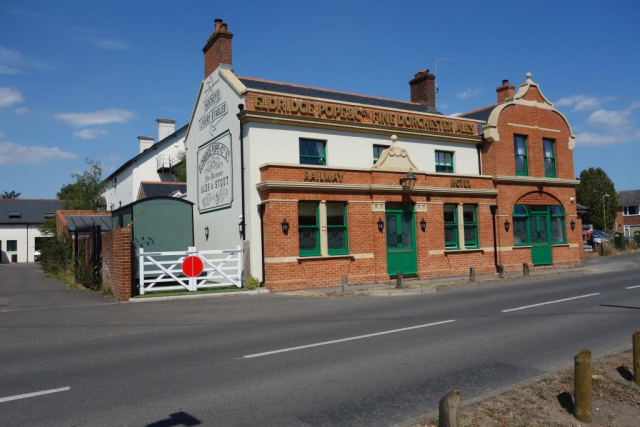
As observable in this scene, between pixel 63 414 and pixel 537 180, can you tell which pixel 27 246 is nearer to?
pixel 537 180

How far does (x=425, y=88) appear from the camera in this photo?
2881 centimetres

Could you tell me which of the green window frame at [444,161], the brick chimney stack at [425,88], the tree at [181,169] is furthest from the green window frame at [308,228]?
the tree at [181,169]

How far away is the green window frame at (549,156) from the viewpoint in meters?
26.3

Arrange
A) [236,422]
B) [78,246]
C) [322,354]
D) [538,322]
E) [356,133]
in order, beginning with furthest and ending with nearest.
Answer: [78,246] < [356,133] < [538,322] < [322,354] < [236,422]

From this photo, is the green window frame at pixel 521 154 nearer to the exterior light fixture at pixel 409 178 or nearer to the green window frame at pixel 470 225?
the green window frame at pixel 470 225

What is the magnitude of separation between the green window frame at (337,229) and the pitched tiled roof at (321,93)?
15.4ft

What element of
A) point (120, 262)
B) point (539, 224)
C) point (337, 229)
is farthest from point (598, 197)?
point (120, 262)

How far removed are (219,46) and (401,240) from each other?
35.8ft

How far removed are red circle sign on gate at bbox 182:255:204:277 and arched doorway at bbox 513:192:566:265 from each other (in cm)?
1486

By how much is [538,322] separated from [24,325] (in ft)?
35.5

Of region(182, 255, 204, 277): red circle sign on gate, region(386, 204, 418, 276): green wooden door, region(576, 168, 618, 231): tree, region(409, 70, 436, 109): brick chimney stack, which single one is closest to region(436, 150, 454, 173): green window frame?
region(386, 204, 418, 276): green wooden door

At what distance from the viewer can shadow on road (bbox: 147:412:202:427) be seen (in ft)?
16.6

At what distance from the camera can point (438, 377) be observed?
669 centimetres

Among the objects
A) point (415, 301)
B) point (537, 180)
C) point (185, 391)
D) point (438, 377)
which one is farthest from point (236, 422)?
point (537, 180)
